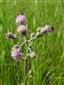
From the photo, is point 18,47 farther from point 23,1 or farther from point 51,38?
point 23,1

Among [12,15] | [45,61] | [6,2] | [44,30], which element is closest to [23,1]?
[6,2]

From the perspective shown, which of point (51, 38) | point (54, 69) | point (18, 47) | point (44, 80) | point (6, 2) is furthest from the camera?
point (6, 2)

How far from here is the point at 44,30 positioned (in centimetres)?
117

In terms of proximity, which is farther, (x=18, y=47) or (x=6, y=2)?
(x=6, y=2)

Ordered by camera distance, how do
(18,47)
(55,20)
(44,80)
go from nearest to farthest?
(18,47) → (44,80) → (55,20)

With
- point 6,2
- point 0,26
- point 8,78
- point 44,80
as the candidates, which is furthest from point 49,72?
point 6,2

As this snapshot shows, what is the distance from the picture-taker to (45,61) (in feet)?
5.23

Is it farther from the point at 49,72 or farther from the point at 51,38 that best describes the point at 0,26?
the point at 49,72

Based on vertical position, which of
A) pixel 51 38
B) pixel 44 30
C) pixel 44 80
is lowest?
pixel 44 80

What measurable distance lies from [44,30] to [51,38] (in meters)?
0.71

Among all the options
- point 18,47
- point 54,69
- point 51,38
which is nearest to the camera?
point 18,47

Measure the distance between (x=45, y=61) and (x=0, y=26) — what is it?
54 centimetres

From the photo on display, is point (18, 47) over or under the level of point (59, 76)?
over

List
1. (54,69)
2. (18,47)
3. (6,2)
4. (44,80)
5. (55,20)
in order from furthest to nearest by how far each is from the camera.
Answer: (6,2)
(55,20)
(54,69)
(44,80)
(18,47)
